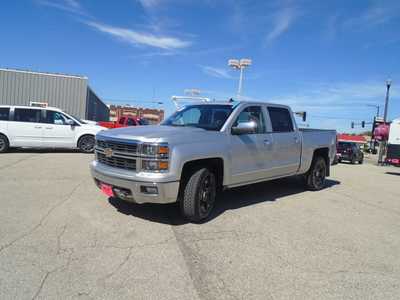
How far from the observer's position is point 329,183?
1057cm

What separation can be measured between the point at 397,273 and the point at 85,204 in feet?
15.5

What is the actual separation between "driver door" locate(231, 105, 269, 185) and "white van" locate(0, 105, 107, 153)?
30.7 feet

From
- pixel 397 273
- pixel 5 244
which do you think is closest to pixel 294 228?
pixel 397 273

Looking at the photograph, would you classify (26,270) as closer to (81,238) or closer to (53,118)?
(81,238)

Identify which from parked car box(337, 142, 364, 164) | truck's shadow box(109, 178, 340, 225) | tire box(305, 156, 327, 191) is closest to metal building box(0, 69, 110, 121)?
parked car box(337, 142, 364, 164)

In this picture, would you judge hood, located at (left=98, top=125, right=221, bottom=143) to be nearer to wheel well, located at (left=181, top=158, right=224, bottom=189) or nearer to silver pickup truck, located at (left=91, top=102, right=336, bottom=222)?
silver pickup truck, located at (left=91, top=102, right=336, bottom=222)

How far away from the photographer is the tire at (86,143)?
14680 millimetres

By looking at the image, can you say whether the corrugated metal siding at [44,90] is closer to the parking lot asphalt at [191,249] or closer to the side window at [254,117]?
the parking lot asphalt at [191,249]

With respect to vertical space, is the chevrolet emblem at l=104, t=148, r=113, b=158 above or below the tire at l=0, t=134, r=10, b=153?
above

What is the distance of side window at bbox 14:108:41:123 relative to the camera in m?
13.6

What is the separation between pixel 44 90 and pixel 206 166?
2515 centimetres

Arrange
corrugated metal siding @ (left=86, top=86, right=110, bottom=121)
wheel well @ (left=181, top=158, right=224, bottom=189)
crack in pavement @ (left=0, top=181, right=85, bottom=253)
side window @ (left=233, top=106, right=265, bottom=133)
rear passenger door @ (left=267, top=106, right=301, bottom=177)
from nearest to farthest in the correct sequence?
1. crack in pavement @ (left=0, top=181, right=85, bottom=253)
2. wheel well @ (left=181, top=158, right=224, bottom=189)
3. side window @ (left=233, top=106, right=265, bottom=133)
4. rear passenger door @ (left=267, top=106, right=301, bottom=177)
5. corrugated metal siding @ (left=86, top=86, right=110, bottom=121)

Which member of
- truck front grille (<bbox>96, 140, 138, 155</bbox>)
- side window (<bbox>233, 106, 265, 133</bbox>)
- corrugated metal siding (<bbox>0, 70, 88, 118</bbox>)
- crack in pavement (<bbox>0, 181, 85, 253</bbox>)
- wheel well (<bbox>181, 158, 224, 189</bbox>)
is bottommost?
crack in pavement (<bbox>0, 181, 85, 253</bbox>)

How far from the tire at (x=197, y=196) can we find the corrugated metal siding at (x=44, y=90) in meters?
24.6
